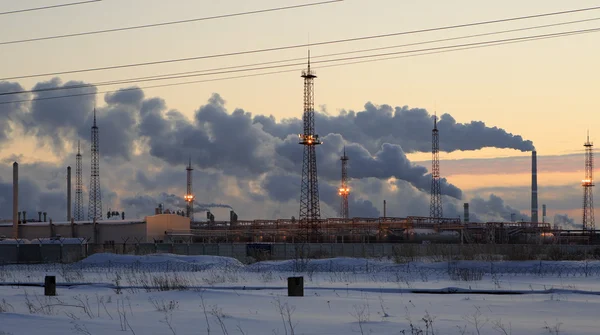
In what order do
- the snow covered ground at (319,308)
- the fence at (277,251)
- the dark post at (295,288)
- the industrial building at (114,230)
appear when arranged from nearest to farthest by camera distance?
1. the snow covered ground at (319,308)
2. the dark post at (295,288)
3. the fence at (277,251)
4. the industrial building at (114,230)

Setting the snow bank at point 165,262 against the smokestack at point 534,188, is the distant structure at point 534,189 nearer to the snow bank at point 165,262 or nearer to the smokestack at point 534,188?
A: the smokestack at point 534,188

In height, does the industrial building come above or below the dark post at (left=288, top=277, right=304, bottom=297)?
below

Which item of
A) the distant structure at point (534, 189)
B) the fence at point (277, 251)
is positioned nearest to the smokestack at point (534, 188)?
the distant structure at point (534, 189)

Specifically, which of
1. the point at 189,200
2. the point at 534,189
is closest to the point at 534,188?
the point at 534,189

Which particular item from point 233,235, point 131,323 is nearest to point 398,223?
point 233,235

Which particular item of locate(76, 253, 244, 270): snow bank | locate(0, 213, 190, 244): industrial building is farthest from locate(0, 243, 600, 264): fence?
locate(0, 213, 190, 244): industrial building

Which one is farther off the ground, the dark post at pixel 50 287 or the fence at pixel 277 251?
the dark post at pixel 50 287

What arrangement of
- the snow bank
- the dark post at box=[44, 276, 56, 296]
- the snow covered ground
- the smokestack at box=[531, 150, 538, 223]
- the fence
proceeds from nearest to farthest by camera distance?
the snow covered ground
the dark post at box=[44, 276, 56, 296]
the snow bank
the fence
the smokestack at box=[531, 150, 538, 223]

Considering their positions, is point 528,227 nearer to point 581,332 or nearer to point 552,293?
point 552,293

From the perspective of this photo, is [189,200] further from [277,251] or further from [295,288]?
[295,288]

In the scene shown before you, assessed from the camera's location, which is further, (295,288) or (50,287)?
(50,287)

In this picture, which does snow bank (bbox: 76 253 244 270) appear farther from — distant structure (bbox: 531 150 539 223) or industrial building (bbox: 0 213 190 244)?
distant structure (bbox: 531 150 539 223)

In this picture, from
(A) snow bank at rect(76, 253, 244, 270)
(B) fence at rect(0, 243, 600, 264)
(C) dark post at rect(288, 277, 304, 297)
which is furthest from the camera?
(B) fence at rect(0, 243, 600, 264)

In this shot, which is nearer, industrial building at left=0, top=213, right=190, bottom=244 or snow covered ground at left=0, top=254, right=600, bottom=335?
snow covered ground at left=0, top=254, right=600, bottom=335
